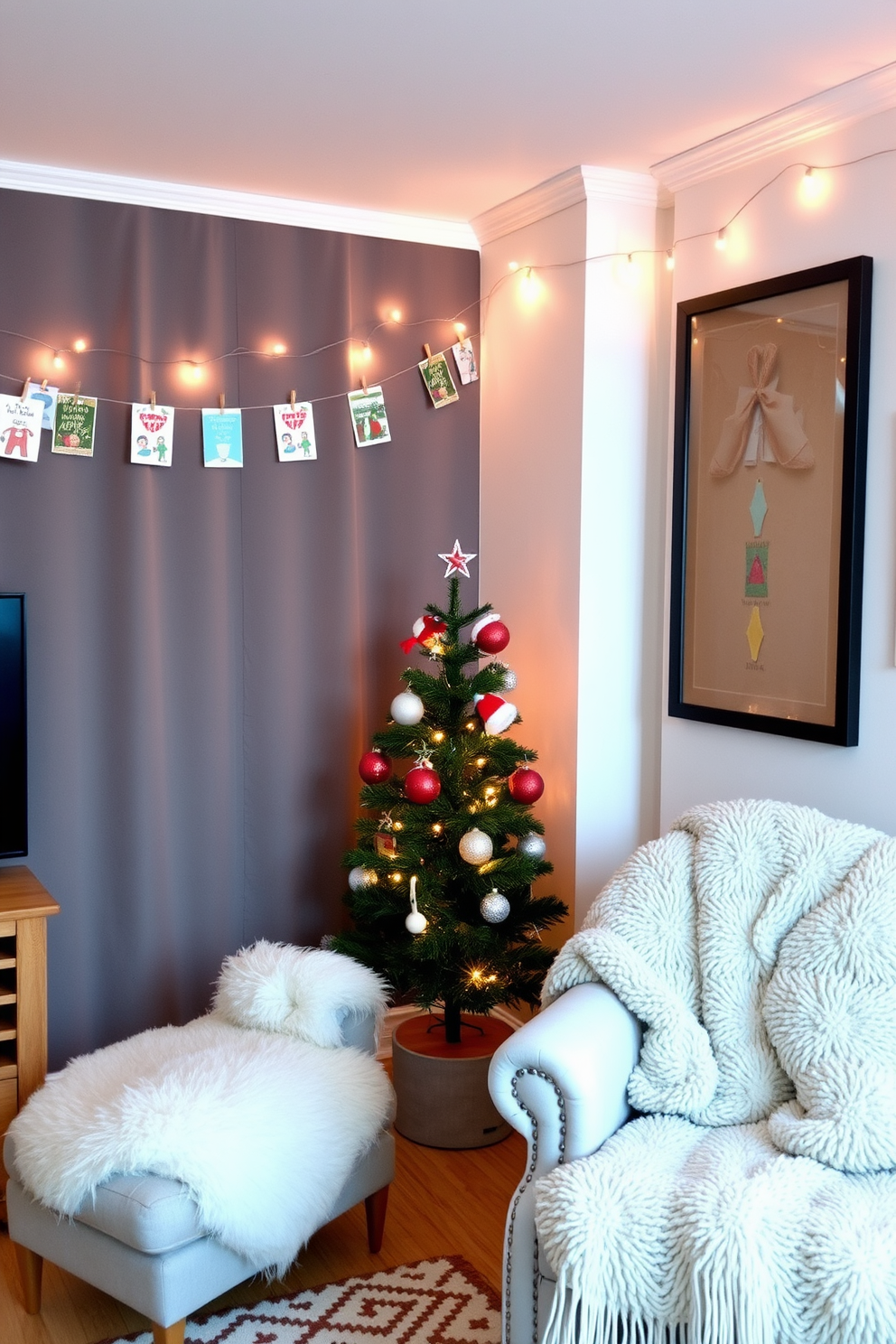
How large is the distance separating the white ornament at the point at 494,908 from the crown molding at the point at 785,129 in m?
1.89

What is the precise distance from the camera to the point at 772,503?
9.17ft

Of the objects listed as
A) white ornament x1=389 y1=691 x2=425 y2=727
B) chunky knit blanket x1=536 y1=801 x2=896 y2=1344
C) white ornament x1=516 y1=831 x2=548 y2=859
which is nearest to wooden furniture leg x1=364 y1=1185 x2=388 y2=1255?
chunky knit blanket x1=536 y1=801 x2=896 y2=1344

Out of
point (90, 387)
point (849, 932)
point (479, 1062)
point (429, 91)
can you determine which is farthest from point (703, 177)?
point (479, 1062)

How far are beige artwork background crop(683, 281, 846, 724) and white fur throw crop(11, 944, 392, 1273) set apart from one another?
1.21 m

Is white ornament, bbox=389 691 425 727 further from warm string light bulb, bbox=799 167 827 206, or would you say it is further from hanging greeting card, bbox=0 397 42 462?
warm string light bulb, bbox=799 167 827 206

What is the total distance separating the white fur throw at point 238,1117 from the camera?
2123 millimetres

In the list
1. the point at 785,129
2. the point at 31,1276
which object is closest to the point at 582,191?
the point at 785,129

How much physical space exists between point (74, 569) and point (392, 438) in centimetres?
103

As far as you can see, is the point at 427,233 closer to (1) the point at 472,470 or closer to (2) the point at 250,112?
(1) the point at 472,470

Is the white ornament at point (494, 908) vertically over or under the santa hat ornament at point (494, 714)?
under

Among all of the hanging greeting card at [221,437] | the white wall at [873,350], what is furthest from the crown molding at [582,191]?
the hanging greeting card at [221,437]

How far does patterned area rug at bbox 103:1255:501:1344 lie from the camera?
2.31m

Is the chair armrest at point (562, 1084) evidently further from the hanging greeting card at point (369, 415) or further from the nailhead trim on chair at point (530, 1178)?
the hanging greeting card at point (369, 415)

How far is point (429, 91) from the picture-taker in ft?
8.54
